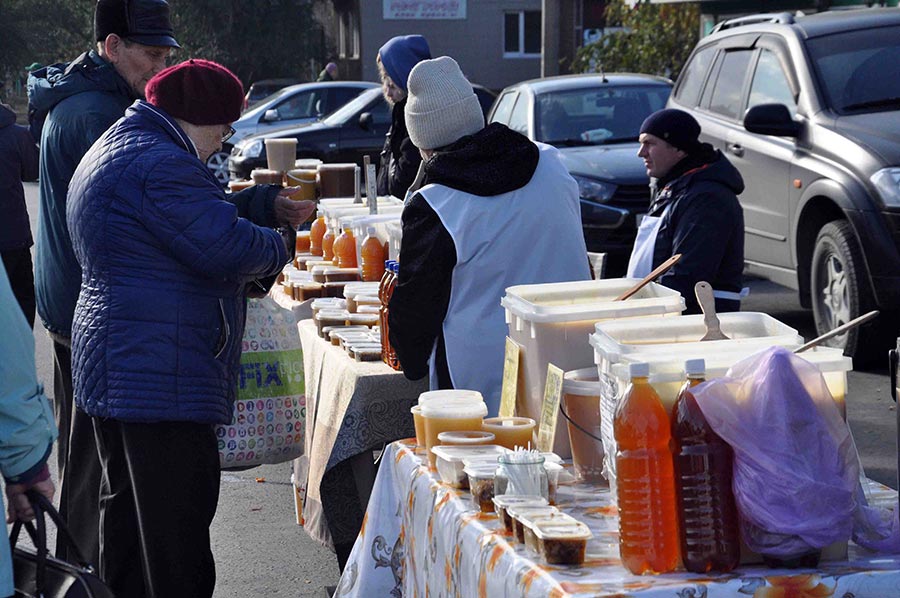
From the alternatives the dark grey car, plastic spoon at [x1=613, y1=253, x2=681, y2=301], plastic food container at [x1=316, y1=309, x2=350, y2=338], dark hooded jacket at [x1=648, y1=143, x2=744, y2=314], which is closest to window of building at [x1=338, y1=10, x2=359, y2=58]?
the dark grey car

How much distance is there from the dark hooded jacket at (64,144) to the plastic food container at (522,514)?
223 cm

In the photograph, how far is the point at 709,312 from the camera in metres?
2.95

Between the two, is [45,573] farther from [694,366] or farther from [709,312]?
[709,312]

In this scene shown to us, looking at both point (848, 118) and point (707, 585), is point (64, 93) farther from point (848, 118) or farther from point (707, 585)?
point (848, 118)

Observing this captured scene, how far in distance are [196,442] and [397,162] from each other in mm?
3454

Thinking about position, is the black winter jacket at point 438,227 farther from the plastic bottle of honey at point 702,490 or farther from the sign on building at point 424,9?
the sign on building at point 424,9

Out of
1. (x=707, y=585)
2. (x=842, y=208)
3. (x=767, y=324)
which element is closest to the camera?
(x=707, y=585)

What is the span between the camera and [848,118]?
813cm

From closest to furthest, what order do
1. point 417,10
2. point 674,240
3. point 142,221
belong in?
point 142,221 → point 674,240 → point 417,10

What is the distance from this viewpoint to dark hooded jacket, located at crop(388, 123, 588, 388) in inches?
154

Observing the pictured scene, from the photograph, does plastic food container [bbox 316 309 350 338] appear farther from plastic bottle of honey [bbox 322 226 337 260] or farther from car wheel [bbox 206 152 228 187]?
car wheel [bbox 206 152 228 187]

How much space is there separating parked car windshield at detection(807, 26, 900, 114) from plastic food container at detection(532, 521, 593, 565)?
627 cm

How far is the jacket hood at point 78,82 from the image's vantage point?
4574 millimetres

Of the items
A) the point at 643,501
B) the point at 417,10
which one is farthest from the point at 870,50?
the point at 417,10
